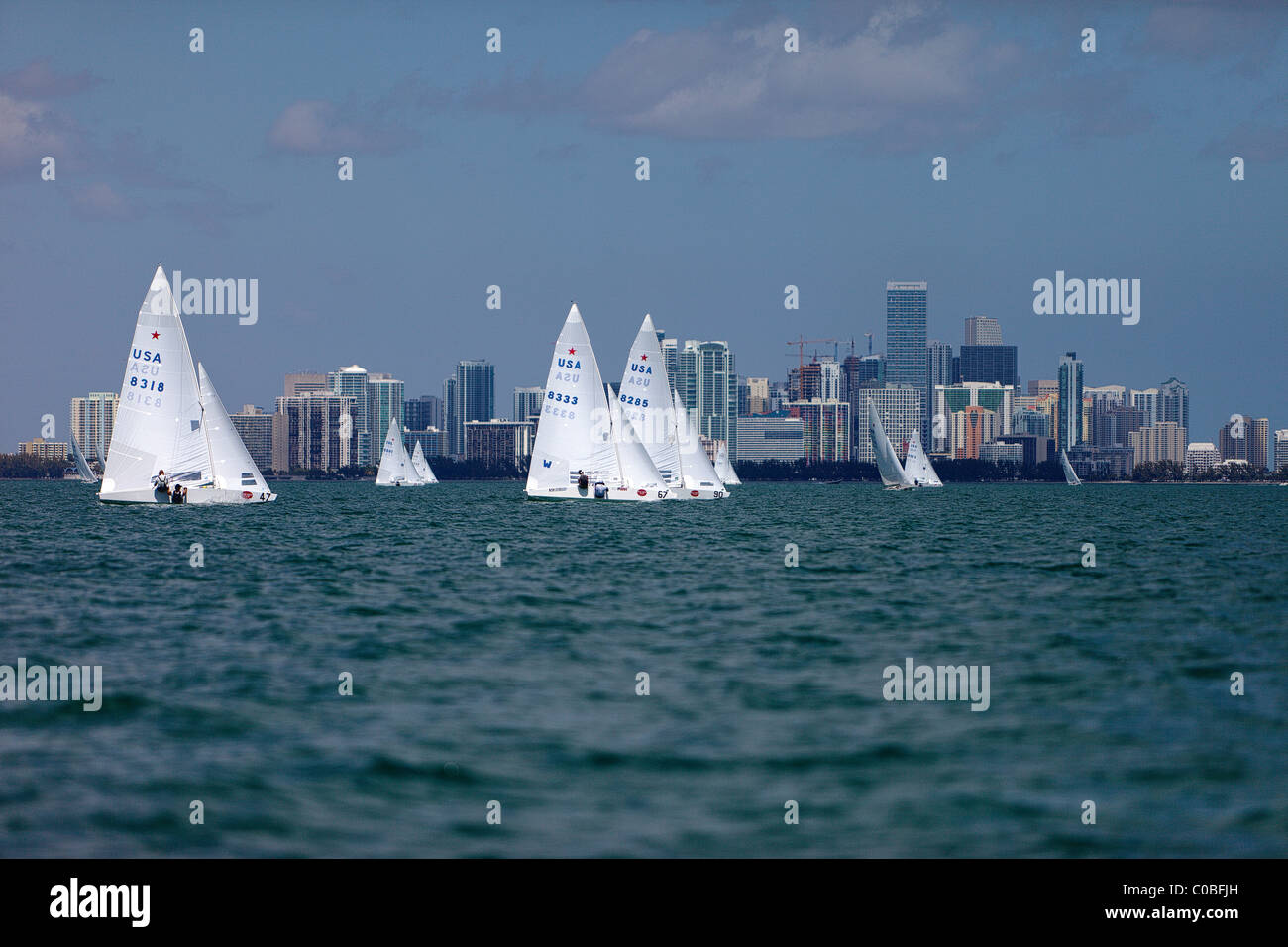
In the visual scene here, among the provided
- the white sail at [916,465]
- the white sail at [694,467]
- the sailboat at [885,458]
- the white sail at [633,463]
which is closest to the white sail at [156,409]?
the white sail at [633,463]

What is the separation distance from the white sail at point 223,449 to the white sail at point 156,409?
150 cm

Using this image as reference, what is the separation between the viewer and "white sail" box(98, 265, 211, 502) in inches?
2175

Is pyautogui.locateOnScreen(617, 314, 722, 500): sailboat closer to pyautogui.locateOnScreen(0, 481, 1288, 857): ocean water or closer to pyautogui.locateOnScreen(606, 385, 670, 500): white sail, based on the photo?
pyautogui.locateOnScreen(606, 385, 670, 500): white sail

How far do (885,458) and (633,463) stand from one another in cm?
7852

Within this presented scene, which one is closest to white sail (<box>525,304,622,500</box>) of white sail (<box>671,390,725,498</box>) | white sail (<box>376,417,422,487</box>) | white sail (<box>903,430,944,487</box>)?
white sail (<box>671,390,725,498</box>)

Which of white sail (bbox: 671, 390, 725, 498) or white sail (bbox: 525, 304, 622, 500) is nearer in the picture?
white sail (bbox: 525, 304, 622, 500)

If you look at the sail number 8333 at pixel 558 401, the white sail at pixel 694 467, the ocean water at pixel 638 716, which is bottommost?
the ocean water at pixel 638 716

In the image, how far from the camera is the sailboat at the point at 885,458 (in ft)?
427

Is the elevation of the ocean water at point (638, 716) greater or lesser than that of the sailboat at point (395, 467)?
lesser

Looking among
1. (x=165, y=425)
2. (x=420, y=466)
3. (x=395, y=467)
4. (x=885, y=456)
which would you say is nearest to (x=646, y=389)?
(x=165, y=425)

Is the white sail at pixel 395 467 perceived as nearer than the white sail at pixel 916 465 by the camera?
No

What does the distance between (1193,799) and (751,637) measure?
10307 mm

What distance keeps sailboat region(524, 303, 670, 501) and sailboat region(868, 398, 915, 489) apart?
205 feet

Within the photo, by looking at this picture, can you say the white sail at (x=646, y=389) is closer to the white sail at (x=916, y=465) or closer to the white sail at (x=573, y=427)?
the white sail at (x=573, y=427)
